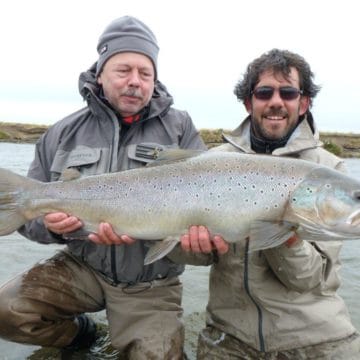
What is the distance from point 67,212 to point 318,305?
195 centimetres

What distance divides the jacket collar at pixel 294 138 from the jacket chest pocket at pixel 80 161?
1.07 metres

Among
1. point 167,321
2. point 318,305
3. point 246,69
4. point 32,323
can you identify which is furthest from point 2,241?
point 318,305

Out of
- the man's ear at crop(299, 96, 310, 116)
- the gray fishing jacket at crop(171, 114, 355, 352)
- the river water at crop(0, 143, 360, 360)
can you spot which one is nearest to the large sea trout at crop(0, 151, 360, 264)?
the gray fishing jacket at crop(171, 114, 355, 352)

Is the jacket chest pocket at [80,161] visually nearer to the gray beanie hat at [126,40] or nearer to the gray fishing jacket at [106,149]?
the gray fishing jacket at [106,149]

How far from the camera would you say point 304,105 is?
4.28 metres

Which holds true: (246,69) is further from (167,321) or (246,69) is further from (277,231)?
(167,321)

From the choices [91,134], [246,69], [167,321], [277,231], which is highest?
[246,69]

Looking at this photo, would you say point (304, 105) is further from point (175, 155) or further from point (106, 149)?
point (106, 149)

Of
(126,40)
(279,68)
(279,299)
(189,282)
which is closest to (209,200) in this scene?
(279,299)

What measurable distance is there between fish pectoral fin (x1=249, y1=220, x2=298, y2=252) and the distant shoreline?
29155 mm

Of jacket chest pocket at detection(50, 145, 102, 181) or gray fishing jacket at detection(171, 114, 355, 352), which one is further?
jacket chest pocket at detection(50, 145, 102, 181)

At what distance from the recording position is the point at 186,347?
4.44m

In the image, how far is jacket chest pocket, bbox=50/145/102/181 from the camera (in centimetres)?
402

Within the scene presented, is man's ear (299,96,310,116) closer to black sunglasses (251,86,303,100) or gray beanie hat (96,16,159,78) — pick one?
black sunglasses (251,86,303,100)
